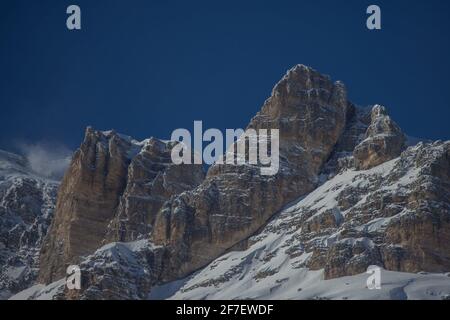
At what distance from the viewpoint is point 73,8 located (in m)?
198
